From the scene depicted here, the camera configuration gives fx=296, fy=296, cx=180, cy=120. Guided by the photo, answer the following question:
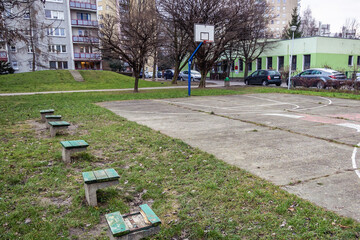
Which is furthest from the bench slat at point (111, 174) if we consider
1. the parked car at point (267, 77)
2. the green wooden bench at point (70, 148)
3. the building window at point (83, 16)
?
the building window at point (83, 16)

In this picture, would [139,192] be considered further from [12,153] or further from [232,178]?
[12,153]

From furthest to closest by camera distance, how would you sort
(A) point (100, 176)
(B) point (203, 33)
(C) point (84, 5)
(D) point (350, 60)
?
1. (C) point (84, 5)
2. (D) point (350, 60)
3. (B) point (203, 33)
4. (A) point (100, 176)

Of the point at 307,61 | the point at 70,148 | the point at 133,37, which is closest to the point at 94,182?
the point at 70,148

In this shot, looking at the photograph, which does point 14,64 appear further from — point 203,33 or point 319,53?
point 319,53

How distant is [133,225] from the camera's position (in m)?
2.94

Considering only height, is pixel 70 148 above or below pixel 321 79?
below

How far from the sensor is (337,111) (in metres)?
11.9

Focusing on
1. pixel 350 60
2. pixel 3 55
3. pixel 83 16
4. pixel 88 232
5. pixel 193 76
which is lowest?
pixel 88 232

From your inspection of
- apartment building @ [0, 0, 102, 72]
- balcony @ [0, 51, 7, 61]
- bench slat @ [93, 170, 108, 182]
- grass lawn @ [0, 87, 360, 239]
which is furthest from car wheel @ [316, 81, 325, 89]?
balcony @ [0, 51, 7, 61]

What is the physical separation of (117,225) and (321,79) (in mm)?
22137

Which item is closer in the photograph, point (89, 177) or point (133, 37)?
point (89, 177)

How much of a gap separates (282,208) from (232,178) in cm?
111

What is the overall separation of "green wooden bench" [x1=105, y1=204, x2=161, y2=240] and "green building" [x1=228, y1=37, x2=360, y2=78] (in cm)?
3175

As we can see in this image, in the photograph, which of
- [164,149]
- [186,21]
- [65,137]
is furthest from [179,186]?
[186,21]
